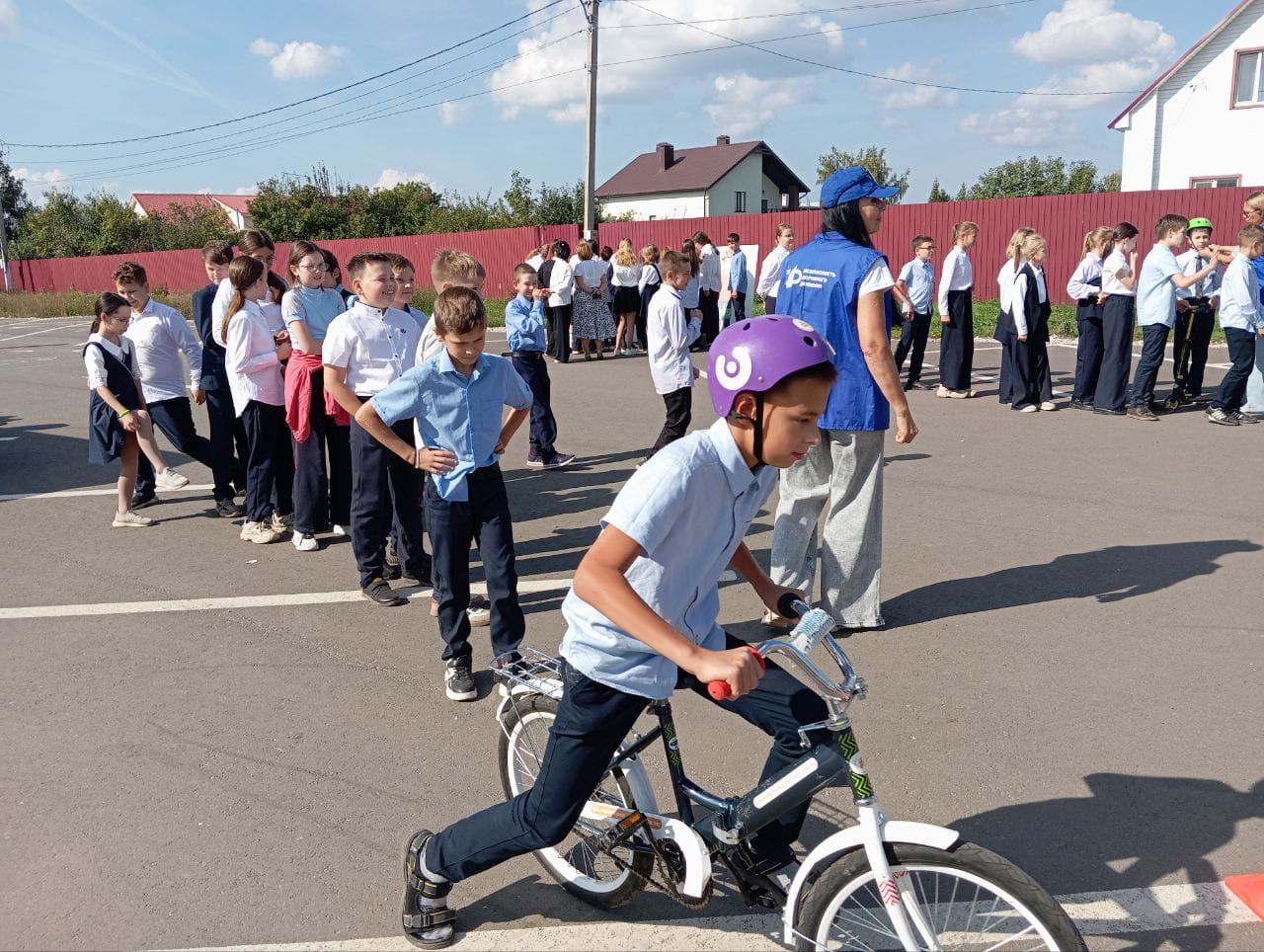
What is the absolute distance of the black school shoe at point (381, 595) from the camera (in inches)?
230

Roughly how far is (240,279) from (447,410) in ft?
9.90

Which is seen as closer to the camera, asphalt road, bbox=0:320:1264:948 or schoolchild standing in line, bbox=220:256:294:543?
asphalt road, bbox=0:320:1264:948

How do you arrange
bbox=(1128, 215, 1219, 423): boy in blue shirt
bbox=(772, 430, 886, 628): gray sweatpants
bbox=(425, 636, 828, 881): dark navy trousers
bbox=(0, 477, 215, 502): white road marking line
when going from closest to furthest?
bbox=(425, 636, 828, 881): dark navy trousers, bbox=(772, 430, 886, 628): gray sweatpants, bbox=(0, 477, 215, 502): white road marking line, bbox=(1128, 215, 1219, 423): boy in blue shirt

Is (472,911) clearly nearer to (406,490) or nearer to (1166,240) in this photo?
(406,490)

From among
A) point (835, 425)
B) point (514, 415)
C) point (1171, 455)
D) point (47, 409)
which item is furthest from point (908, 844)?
point (47, 409)

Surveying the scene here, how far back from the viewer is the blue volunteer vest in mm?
4898

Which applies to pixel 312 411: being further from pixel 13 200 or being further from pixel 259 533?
pixel 13 200

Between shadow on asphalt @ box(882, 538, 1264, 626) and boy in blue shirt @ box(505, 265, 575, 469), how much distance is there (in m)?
4.26

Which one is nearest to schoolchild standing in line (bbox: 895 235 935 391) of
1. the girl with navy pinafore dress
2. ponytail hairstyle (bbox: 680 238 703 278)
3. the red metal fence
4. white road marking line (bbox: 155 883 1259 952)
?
ponytail hairstyle (bbox: 680 238 703 278)

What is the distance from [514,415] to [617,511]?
295cm

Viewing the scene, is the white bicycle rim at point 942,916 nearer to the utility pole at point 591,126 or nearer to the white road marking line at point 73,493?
the white road marking line at point 73,493

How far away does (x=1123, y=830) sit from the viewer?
3406 mm

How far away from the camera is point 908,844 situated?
2.26 m

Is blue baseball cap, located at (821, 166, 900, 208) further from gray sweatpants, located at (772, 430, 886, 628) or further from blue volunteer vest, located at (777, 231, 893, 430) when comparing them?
gray sweatpants, located at (772, 430, 886, 628)
